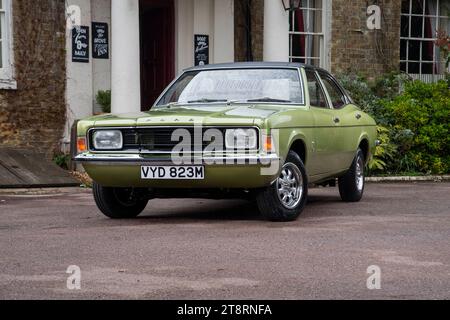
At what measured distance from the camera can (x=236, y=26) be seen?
1588 cm

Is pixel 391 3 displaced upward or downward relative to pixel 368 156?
upward

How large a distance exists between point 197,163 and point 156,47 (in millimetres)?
8950

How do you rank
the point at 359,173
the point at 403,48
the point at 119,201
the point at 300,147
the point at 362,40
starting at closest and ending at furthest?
→ 1. the point at 300,147
2. the point at 119,201
3. the point at 359,173
4. the point at 362,40
5. the point at 403,48

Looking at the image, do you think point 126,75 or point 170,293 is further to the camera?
point 126,75

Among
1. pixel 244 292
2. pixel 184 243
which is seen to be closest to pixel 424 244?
pixel 184 243

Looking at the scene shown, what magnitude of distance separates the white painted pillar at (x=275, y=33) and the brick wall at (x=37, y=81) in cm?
350

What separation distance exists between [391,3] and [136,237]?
39.5ft

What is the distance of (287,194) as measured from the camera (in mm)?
7680

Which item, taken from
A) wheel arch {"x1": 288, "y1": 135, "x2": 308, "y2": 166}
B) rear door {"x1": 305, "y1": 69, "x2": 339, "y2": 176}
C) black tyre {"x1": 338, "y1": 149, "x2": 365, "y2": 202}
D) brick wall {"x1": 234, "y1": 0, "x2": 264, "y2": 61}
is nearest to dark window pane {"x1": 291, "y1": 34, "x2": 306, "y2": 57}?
brick wall {"x1": 234, "y1": 0, "x2": 264, "y2": 61}

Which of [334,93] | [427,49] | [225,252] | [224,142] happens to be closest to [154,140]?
[224,142]

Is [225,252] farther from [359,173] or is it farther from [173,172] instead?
[359,173]

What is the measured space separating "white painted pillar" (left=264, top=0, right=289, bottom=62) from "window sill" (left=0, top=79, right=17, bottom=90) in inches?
168
